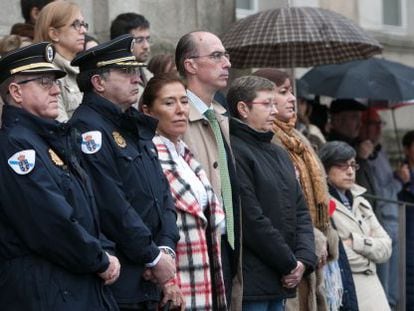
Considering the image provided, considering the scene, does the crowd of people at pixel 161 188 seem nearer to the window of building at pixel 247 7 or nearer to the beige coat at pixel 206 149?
the beige coat at pixel 206 149

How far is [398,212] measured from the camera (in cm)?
1260

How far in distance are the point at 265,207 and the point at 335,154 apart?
1.97 metres

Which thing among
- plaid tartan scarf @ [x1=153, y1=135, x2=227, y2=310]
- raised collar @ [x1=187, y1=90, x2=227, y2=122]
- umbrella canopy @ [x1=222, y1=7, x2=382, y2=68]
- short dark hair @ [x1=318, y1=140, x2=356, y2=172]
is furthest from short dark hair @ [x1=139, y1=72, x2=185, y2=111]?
umbrella canopy @ [x1=222, y1=7, x2=382, y2=68]

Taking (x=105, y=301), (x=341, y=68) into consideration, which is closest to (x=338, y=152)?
(x=341, y=68)

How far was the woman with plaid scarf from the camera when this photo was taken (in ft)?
25.1

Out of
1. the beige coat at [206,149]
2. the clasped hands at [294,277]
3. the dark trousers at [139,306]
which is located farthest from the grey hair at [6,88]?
the clasped hands at [294,277]

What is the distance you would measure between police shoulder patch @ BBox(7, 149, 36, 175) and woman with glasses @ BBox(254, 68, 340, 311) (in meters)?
3.02

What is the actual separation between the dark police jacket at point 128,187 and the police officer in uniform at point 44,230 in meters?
0.24

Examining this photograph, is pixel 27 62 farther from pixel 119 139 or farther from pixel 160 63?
pixel 160 63

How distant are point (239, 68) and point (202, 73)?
137 inches

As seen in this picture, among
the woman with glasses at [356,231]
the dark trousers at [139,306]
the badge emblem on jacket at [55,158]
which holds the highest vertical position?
the badge emblem on jacket at [55,158]

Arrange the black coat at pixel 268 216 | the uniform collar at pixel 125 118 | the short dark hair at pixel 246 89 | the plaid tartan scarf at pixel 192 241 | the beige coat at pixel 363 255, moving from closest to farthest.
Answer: the uniform collar at pixel 125 118
the plaid tartan scarf at pixel 192 241
the black coat at pixel 268 216
the short dark hair at pixel 246 89
the beige coat at pixel 363 255

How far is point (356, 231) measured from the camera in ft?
33.7

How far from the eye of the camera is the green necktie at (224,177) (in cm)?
813
